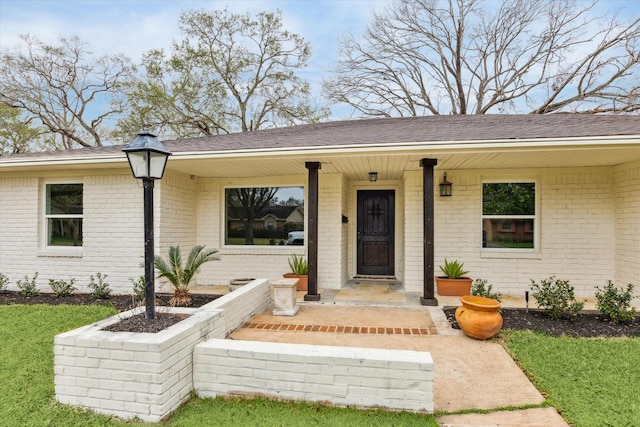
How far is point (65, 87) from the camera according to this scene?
57.3 ft

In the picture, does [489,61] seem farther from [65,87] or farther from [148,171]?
[65,87]

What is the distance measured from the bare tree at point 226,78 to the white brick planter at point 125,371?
52.2 feet

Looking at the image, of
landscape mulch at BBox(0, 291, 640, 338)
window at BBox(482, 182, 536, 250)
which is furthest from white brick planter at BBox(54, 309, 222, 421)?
window at BBox(482, 182, 536, 250)

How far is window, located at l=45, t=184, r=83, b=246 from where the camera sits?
6.69 meters

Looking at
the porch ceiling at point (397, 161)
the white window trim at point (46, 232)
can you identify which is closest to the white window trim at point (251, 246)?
the porch ceiling at point (397, 161)

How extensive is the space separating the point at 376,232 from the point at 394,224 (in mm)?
442

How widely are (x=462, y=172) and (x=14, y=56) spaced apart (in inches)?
781

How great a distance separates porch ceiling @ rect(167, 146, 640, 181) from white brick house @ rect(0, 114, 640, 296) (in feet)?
0.12

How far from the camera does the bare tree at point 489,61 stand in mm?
13620

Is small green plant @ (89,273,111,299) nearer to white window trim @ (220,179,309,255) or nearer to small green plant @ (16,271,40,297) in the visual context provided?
small green plant @ (16,271,40,297)

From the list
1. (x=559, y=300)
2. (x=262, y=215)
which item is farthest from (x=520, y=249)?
(x=262, y=215)

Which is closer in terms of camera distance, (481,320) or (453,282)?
(481,320)

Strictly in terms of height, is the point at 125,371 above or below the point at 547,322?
above

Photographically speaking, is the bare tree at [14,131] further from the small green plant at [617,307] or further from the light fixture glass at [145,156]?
the small green plant at [617,307]
